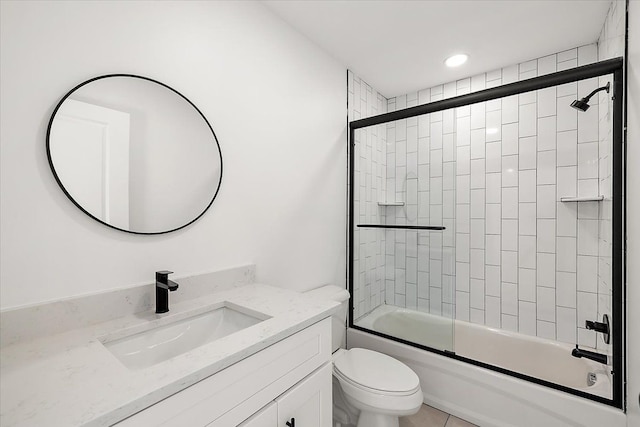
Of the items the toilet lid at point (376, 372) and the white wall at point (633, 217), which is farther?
the toilet lid at point (376, 372)

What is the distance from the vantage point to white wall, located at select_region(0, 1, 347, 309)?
0.91 metres

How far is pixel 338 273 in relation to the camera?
7.55 feet

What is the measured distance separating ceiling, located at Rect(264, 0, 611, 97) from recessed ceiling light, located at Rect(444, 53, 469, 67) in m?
0.05

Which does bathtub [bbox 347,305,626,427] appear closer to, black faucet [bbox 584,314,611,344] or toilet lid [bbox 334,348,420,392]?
Answer: black faucet [bbox 584,314,611,344]

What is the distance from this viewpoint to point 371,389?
1.49m

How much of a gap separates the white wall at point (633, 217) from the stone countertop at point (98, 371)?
138cm

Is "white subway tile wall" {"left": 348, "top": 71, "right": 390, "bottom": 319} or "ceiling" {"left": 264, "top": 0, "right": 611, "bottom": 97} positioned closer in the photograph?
"ceiling" {"left": 264, "top": 0, "right": 611, "bottom": 97}

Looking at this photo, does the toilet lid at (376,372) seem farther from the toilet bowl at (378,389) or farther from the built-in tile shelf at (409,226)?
the built-in tile shelf at (409,226)

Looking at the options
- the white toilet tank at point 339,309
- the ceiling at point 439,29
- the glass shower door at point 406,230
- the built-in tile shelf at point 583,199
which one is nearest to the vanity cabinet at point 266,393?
the white toilet tank at point 339,309

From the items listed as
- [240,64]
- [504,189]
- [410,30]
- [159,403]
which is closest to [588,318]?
[504,189]

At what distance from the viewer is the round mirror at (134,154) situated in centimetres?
100

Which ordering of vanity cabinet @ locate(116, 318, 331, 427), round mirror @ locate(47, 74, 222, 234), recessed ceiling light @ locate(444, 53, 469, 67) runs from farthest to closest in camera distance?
recessed ceiling light @ locate(444, 53, 469, 67)
round mirror @ locate(47, 74, 222, 234)
vanity cabinet @ locate(116, 318, 331, 427)

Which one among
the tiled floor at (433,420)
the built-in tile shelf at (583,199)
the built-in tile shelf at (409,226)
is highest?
the built-in tile shelf at (583,199)

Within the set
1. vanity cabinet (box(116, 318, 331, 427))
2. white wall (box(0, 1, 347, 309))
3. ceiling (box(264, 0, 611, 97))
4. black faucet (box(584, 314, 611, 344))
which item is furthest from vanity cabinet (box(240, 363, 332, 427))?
ceiling (box(264, 0, 611, 97))
